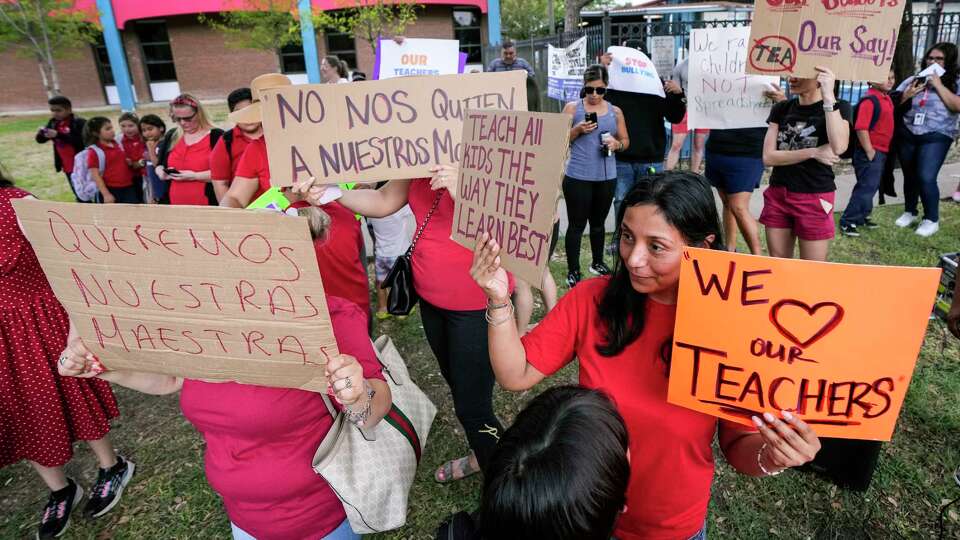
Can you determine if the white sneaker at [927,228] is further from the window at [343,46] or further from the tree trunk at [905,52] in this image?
the window at [343,46]

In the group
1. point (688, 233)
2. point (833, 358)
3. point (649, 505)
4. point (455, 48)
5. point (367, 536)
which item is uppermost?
point (455, 48)

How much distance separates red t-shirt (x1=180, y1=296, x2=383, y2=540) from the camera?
5.64 ft

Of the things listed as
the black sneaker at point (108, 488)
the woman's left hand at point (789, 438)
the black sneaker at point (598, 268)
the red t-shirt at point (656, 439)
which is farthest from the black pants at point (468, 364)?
the black sneaker at point (598, 268)

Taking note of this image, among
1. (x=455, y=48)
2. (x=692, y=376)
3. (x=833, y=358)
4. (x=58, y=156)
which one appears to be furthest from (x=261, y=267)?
(x=58, y=156)

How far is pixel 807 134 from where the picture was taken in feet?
12.0

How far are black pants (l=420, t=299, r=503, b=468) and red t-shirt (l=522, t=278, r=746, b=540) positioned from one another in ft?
2.79

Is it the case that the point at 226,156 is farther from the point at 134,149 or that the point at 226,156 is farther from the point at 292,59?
the point at 292,59

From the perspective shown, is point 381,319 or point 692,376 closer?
point 692,376

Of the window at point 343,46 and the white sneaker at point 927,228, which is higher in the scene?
the window at point 343,46

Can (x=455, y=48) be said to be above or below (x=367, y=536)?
above

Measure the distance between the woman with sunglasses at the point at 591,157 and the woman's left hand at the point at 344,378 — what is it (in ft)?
12.3

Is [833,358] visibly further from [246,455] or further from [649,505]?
[246,455]

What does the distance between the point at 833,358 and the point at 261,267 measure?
4.53 ft

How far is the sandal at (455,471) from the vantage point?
2975 mm
